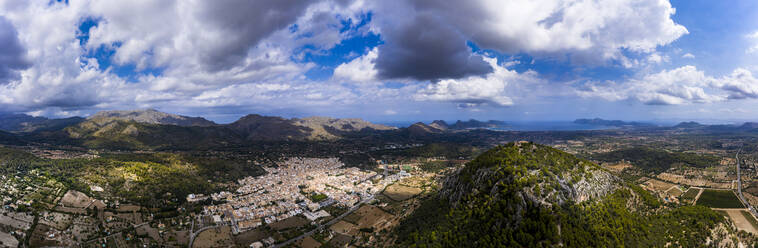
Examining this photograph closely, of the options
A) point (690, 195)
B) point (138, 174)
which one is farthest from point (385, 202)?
point (138, 174)

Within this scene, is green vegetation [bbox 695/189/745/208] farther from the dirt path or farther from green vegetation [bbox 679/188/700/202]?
the dirt path

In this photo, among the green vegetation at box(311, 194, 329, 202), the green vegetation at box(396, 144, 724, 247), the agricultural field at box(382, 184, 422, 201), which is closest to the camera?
the green vegetation at box(396, 144, 724, 247)

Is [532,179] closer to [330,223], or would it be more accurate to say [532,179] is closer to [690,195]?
[330,223]

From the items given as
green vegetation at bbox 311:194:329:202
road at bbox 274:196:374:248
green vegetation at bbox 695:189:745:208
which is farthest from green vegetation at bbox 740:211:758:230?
green vegetation at bbox 311:194:329:202

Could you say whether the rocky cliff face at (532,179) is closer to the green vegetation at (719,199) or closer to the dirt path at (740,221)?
the dirt path at (740,221)

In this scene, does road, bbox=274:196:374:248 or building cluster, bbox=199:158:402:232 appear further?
building cluster, bbox=199:158:402:232

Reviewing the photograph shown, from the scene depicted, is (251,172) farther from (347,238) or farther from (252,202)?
(347,238)

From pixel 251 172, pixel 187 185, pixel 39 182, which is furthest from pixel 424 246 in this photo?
pixel 39 182
